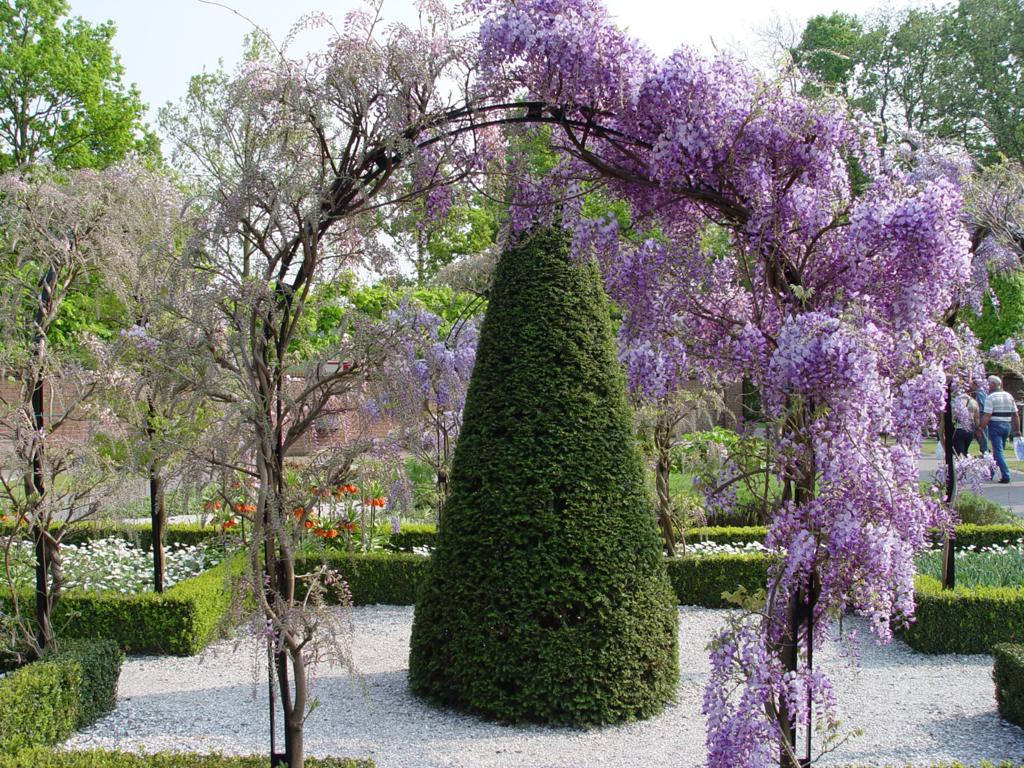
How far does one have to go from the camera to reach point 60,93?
22.3 meters

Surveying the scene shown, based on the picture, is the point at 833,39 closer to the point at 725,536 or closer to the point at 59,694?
the point at 725,536

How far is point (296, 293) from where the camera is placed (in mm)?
4004

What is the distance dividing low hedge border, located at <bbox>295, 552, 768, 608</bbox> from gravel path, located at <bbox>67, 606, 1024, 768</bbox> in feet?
4.71

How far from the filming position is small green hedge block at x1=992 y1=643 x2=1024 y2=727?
221 inches

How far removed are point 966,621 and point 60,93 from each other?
22.5 m

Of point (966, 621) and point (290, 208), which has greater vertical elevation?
point (290, 208)

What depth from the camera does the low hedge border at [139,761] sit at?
4.30 m

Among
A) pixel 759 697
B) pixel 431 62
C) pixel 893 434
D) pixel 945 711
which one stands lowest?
pixel 945 711

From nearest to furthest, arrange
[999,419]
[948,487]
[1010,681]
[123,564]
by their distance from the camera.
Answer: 1. [1010,681]
2. [948,487]
3. [123,564]
4. [999,419]

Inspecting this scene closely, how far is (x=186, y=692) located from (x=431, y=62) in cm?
459

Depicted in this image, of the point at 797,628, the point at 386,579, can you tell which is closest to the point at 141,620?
the point at 386,579

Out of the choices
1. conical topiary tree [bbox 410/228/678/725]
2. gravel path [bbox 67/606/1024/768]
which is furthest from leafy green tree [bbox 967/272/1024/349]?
conical topiary tree [bbox 410/228/678/725]

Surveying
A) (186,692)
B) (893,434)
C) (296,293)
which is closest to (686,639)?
(186,692)

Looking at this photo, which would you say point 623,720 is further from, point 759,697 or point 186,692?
point 186,692
